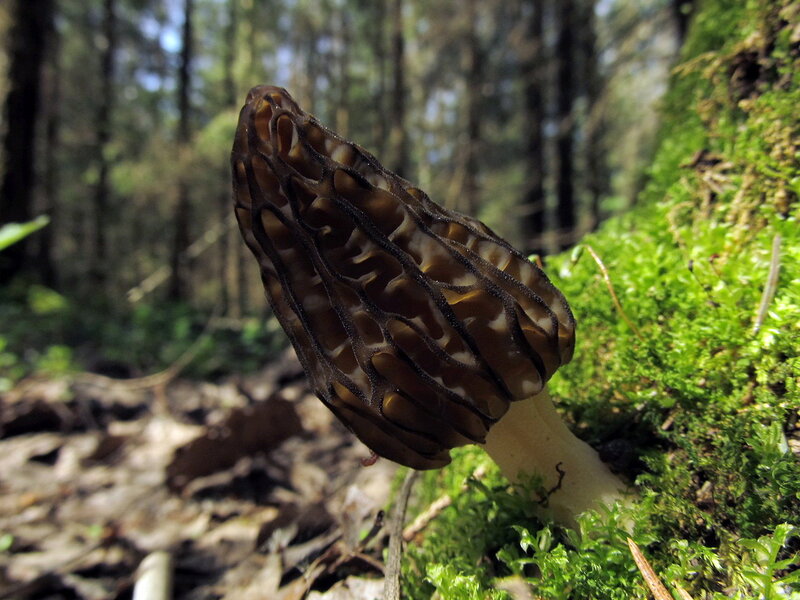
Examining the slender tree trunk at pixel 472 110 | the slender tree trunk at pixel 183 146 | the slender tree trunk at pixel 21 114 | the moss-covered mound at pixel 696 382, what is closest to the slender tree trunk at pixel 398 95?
the slender tree trunk at pixel 472 110

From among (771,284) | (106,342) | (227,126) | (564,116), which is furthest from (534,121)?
(771,284)

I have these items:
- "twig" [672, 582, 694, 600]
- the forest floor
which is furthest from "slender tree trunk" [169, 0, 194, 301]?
"twig" [672, 582, 694, 600]

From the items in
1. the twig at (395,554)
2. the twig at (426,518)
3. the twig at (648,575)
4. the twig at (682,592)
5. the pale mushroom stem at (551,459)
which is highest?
the pale mushroom stem at (551,459)

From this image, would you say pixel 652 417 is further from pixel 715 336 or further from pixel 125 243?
pixel 125 243

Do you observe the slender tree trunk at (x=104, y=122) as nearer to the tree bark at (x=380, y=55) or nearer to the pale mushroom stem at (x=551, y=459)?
the tree bark at (x=380, y=55)

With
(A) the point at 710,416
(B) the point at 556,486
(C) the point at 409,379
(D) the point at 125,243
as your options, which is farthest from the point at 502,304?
(D) the point at 125,243

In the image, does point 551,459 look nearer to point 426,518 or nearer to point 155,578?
point 426,518
